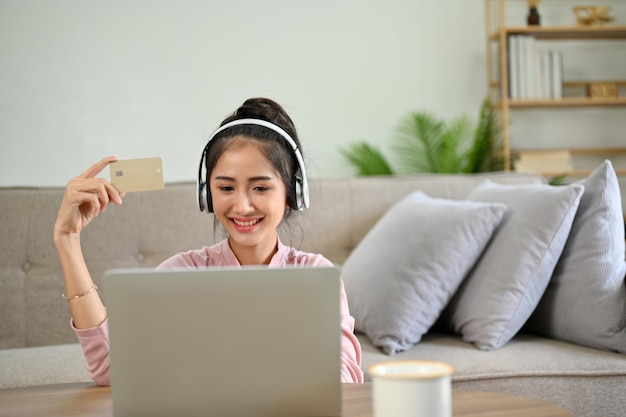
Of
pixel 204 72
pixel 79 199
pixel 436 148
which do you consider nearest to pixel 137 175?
pixel 79 199

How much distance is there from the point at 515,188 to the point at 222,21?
2.61 m

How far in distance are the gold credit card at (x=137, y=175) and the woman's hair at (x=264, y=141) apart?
394mm

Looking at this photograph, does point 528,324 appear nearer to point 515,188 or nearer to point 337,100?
point 515,188

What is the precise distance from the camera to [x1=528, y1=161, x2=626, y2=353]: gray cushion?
208 centimetres

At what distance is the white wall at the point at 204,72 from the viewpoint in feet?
14.4

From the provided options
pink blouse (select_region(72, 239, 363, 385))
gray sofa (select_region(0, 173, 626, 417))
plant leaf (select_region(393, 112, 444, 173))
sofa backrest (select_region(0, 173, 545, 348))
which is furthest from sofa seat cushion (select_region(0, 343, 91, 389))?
plant leaf (select_region(393, 112, 444, 173))

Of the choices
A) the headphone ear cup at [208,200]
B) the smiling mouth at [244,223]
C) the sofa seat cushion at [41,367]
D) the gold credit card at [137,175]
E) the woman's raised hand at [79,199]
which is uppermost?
the gold credit card at [137,175]

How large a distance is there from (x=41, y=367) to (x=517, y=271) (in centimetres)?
121

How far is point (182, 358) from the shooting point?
92 centimetres

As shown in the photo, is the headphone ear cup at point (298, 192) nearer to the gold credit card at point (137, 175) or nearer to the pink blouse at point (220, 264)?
the pink blouse at point (220, 264)

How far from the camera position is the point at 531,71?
4.57m

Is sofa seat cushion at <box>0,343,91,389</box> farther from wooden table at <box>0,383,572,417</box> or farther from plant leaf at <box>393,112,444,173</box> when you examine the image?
plant leaf at <box>393,112,444,173</box>

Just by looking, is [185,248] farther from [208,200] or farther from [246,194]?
[246,194]

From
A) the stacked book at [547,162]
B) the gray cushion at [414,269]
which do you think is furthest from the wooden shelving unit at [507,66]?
the gray cushion at [414,269]
